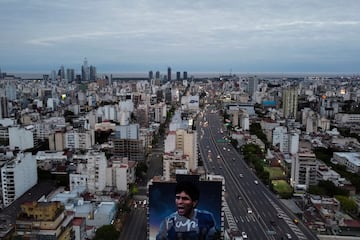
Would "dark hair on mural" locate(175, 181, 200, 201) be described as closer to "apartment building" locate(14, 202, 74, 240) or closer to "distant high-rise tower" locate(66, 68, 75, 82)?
"apartment building" locate(14, 202, 74, 240)

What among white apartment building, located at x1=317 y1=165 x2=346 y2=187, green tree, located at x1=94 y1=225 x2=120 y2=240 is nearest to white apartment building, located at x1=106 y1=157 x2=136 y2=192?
green tree, located at x1=94 y1=225 x2=120 y2=240

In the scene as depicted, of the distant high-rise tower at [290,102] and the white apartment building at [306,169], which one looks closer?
the white apartment building at [306,169]

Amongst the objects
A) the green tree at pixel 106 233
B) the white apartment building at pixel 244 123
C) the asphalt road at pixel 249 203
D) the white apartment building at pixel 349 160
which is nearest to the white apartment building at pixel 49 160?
the asphalt road at pixel 249 203

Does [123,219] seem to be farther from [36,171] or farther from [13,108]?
[13,108]

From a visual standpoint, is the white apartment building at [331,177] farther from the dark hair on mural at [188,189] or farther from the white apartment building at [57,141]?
the white apartment building at [57,141]

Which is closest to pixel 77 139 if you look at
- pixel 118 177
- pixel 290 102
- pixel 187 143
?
pixel 187 143

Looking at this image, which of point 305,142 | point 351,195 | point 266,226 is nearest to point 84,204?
point 266,226

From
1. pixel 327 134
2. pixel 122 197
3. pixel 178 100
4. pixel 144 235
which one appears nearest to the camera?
pixel 144 235
